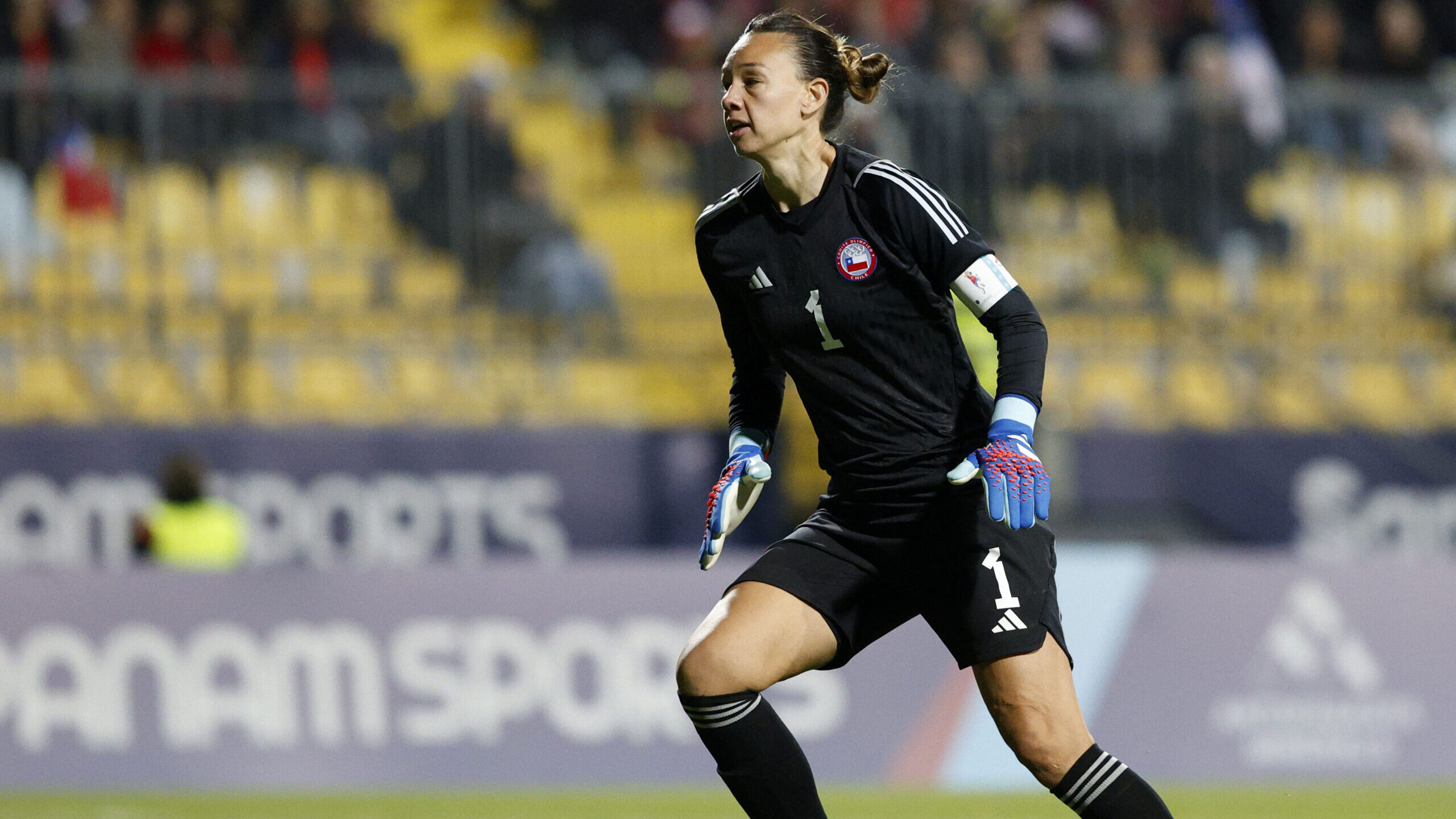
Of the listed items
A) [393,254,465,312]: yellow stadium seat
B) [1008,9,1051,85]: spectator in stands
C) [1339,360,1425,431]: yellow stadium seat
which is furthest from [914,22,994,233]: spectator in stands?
[393,254,465,312]: yellow stadium seat

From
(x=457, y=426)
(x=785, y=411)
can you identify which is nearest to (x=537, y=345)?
(x=457, y=426)

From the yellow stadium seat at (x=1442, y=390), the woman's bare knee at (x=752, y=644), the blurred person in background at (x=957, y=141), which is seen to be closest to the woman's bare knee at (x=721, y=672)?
the woman's bare knee at (x=752, y=644)

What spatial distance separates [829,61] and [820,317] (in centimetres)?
64

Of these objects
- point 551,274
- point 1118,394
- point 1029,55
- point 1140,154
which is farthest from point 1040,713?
point 1029,55

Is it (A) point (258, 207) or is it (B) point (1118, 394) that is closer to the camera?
(A) point (258, 207)

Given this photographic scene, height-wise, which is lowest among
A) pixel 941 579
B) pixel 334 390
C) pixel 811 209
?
pixel 334 390

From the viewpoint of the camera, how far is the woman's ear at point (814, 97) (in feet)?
16.2

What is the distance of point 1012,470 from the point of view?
15.1ft

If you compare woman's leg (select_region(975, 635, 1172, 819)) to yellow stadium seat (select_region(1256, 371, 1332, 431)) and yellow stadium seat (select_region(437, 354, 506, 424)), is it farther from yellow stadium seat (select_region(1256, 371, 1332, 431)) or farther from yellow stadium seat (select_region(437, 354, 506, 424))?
yellow stadium seat (select_region(1256, 371, 1332, 431))

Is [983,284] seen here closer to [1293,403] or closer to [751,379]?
[751,379]

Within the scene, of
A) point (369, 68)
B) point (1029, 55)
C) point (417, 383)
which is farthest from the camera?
point (1029, 55)

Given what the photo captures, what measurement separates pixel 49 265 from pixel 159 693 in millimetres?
3169

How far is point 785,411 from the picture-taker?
12891 mm

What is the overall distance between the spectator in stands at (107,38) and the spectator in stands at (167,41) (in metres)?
0.09
